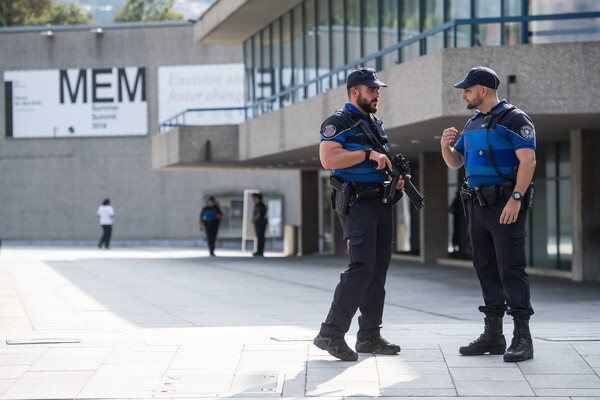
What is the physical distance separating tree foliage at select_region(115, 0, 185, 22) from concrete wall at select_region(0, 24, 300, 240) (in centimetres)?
3267

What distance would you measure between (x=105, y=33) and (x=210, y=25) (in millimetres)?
14431

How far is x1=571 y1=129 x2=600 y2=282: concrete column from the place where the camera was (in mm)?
18875

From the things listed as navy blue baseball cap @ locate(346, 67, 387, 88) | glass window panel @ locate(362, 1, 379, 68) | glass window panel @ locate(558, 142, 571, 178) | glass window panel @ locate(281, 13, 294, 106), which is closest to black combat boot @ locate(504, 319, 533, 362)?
navy blue baseball cap @ locate(346, 67, 387, 88)

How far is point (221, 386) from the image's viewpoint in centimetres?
625

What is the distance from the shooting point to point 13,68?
45188 mm

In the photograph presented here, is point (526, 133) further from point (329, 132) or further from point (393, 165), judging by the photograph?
point (329, 132)

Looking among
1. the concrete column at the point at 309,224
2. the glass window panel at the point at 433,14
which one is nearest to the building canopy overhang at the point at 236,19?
the concrete column at the point at 309,224

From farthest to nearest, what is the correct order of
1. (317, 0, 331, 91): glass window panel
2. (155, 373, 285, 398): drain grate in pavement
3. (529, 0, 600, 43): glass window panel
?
(317, 0, 331, 91): glass window panel → (529, 0, 600, 43): glass window panel → (155, 373, 285, 398): drain grate in pavement

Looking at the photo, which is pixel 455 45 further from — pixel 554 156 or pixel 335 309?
pixel 335 309

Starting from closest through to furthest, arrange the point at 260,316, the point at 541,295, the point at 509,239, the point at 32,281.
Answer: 1. the point at 509,239
2. the point at 260,316
3. the point at 541,295
4. the point at 32,281

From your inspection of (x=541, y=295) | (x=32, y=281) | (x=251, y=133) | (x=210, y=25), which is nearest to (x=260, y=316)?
(x=541, y=295)

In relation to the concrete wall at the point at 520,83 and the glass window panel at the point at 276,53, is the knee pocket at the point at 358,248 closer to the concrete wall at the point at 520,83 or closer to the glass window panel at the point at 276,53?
the concrete wall at the point at 520,83

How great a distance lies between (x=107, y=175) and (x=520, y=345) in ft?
129

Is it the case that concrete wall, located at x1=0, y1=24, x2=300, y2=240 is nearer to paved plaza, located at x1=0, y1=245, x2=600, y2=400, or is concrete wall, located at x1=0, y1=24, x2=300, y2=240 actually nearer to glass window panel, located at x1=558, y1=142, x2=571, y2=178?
glass window panel, located at x1=558, y1=142, x2=571, y2=178
